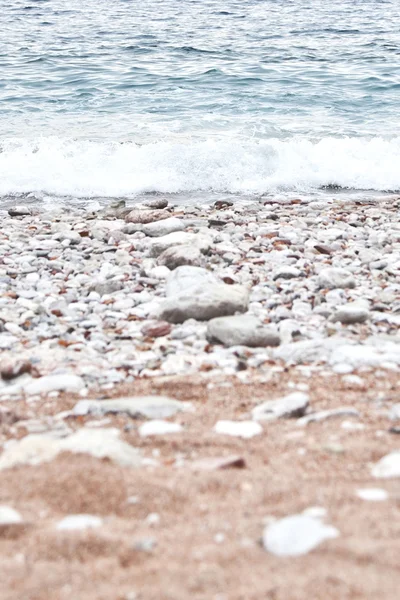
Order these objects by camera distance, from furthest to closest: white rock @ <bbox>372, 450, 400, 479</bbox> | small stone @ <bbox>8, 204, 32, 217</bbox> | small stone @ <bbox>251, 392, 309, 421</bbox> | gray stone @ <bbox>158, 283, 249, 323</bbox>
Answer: small stone @ <bbox>8, 204, 32, 217</bbox>, gray stone @ <bbox>158, 283, 249, 323</bbox>, small stone @ <bbox>251, 392, 309, 421</bbox>, white rock @ <bbox>372, 450, 400, 479</bbox>

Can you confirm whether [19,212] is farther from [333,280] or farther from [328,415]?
[328,415]

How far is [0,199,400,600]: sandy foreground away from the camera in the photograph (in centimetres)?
193

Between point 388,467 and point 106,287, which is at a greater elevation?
point 388,467

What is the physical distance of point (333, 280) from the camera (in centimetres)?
516

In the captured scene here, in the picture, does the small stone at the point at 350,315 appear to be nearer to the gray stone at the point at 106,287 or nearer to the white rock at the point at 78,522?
the gray stone at the point at 106,287

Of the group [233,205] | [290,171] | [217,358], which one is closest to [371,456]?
[217,358]

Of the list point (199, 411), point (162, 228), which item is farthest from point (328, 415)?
point (162, 228)

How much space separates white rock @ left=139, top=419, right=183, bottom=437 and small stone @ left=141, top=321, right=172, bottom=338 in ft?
4.25

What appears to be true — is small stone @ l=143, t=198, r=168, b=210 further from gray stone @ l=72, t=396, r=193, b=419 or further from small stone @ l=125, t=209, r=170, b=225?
gray stone @ l=72, t=396, r=193, b=419

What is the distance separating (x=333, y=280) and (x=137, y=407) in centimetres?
241

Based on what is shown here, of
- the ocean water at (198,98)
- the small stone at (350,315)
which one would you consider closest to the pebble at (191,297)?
the small stone at (350,315)

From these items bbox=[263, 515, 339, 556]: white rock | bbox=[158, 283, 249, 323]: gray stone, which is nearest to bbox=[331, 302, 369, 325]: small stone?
bbox=[158, 283, 249, 323]: gray stone

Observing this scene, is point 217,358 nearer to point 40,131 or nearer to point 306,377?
point 306,377

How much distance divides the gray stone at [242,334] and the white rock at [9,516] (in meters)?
2.04
